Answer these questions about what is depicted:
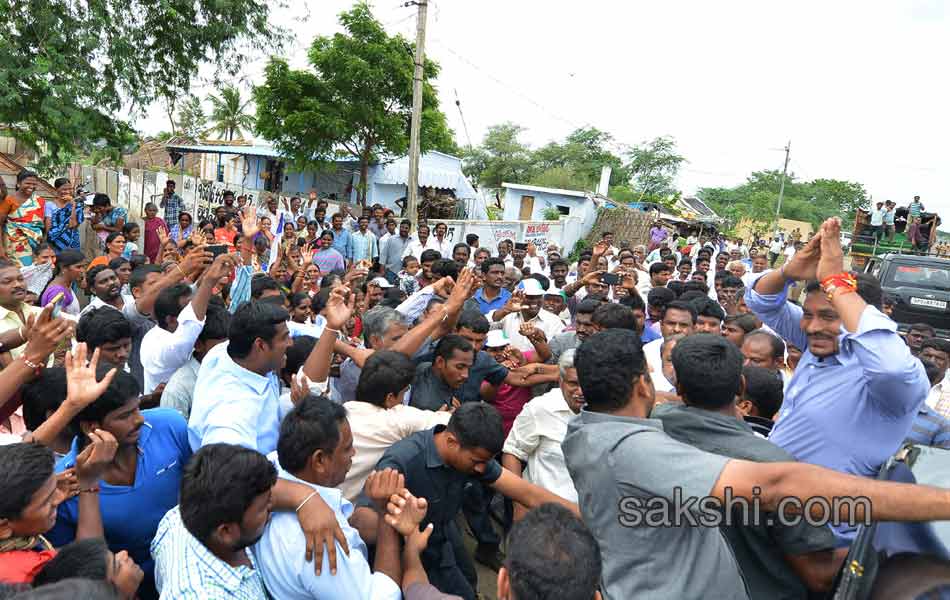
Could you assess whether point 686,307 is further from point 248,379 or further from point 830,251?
point 248,379

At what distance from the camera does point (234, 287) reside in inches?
221

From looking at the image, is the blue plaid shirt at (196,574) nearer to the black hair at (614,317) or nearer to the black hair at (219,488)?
the black hair at (219,488)

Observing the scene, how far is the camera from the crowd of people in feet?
5.67

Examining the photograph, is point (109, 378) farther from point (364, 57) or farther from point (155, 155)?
point (155, 155)

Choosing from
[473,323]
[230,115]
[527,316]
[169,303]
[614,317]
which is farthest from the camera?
[230,115]

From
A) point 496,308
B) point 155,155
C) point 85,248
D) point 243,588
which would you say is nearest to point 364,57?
point 85,248

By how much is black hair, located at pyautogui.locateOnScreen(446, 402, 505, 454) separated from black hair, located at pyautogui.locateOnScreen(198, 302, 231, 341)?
179 cm

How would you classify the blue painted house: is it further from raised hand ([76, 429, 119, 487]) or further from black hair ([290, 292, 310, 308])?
raised hand ([76, 429, 119, 487])

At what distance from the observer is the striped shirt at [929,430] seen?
2879mm

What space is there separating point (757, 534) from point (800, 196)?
2756 inches

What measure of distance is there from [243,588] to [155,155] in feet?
131

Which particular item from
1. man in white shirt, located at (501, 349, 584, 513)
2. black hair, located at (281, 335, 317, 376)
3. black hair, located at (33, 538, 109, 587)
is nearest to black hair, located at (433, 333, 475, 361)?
man in white shirt, located at (501, 349, 584, 513)

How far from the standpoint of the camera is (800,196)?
6359 centimetres

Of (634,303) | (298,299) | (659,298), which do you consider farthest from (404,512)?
(659,298)
